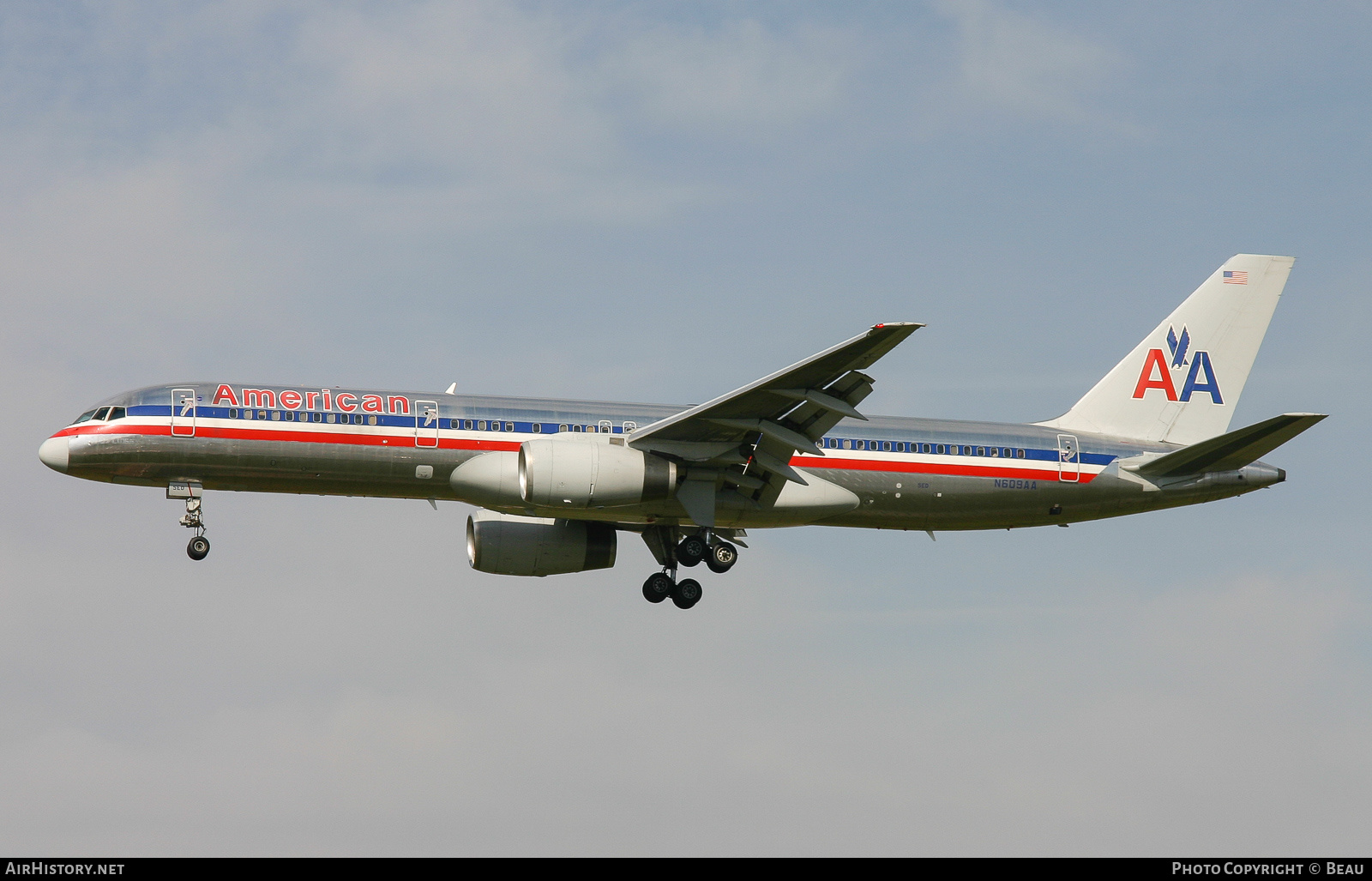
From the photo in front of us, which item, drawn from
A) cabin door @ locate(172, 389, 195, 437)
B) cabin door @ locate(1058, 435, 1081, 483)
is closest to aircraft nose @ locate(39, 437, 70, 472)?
cabin door @ locate(172, 389, 195, 437)

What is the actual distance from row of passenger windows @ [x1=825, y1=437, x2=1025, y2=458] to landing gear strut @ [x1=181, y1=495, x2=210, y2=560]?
14399 mm

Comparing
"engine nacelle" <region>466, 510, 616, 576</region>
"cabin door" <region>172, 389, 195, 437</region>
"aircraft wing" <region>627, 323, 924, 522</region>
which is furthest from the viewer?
"engine nacelle" <region>466, 510, 616, 576</region>

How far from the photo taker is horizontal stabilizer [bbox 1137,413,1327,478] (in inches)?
1235

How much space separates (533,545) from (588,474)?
5606 mm

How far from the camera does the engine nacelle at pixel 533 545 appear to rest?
118ft

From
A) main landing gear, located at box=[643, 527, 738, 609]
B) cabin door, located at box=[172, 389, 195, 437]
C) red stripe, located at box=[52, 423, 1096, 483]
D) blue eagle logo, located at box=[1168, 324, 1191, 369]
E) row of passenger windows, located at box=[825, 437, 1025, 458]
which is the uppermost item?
blue eagle logo, located at box=[1168, 324, 1191, 369]

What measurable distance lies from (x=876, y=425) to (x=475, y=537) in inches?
402

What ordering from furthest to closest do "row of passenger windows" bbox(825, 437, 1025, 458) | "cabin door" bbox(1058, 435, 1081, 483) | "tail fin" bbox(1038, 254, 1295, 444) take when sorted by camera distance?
1. "tail fin" bbox(1038, 254, 1295, 444)
2. "cabin door" bbox(1058, 435, 1081, 483)
3. "row of passenger windows" bbox(825, 437, 1025, 458)

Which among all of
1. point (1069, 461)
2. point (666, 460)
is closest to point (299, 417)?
point (666, 460)

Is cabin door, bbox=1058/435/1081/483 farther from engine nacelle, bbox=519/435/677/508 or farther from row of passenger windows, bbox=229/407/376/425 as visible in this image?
row of passenger windows, bbox=229/407/376/425

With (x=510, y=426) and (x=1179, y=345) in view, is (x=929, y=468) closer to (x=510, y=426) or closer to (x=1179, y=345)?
(x=1179, y=345)

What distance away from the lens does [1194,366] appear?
38.9 metres

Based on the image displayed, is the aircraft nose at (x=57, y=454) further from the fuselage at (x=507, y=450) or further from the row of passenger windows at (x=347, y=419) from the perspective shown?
the row of passenger windows at (x=347, y=419)

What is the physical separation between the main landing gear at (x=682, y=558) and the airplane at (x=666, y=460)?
43mm
